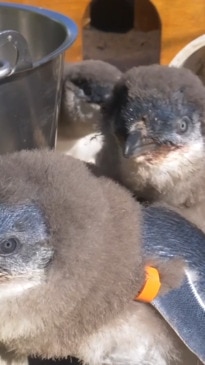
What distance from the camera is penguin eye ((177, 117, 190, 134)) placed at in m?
1.29

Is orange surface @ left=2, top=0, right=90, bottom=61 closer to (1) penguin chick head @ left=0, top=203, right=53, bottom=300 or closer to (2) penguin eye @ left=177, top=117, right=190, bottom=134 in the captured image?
(2) penguin eye @ left=177, top=117, right=190, bottom=134

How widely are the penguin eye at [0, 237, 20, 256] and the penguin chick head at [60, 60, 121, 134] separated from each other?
0.83 metres

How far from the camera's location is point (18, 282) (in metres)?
0.98


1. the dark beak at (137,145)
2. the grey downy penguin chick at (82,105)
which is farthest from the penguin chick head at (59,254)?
the grey downy penguin chick at (82,105)

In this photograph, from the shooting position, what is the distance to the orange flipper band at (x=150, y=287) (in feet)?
3.53

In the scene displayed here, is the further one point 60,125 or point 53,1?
point 53,1

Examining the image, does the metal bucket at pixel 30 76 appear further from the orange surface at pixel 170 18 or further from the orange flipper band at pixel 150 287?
the orange surface at pixel 170 18

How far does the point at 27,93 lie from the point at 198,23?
3.33 feet

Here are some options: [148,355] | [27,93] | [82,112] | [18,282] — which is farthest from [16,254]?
[82,112]

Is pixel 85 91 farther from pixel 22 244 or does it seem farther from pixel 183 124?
pixel 22 244

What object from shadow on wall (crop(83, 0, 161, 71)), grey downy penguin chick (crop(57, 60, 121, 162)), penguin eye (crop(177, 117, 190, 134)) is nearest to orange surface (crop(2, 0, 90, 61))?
grey downy penguin chick (crop(57, 60, 121, 162))

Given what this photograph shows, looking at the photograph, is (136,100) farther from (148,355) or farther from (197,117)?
(148,355)

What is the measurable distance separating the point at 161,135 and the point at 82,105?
571 mm

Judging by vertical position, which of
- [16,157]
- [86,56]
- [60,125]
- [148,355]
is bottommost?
[86,56]
